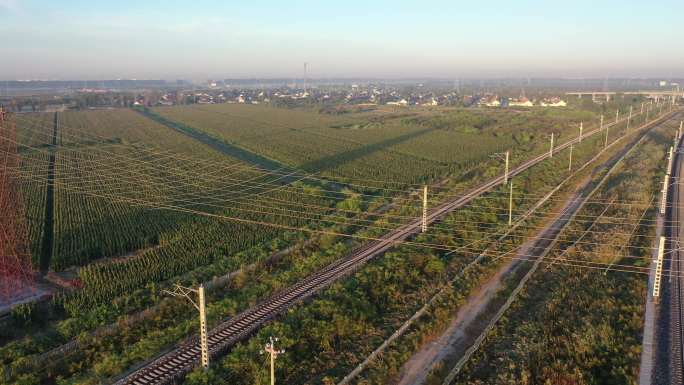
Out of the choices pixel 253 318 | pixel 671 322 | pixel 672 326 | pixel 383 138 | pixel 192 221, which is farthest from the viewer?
pixel 383 138

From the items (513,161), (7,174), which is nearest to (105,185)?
(7,174)

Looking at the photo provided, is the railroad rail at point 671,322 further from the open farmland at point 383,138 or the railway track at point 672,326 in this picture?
the open farmland at point 383,138

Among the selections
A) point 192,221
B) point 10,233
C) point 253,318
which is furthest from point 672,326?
point 10,233

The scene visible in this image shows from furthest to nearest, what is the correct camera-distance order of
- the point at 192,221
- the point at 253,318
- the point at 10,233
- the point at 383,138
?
the point at 383,138, the point at 192,221, the point at 10,233, the point at 253,318

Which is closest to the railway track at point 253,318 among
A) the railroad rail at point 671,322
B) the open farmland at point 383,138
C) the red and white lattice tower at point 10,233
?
the red and white lattice tower at point 10,233

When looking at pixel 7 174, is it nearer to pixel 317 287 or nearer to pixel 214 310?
pixel 214 310

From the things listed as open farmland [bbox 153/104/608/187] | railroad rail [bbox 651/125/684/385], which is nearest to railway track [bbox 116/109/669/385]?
railroad rail [bbox 651/125/684/385]

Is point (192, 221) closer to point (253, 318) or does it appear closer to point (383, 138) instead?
point (253, 318)
